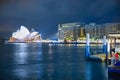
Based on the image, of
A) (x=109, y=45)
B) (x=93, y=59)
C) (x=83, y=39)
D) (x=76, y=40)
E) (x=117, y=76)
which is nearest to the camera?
(x=117, y=76)

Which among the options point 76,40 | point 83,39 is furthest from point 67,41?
point 83,39

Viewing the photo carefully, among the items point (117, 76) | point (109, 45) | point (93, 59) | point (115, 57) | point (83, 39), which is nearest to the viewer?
point (117, 76)

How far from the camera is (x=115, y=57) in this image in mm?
17969

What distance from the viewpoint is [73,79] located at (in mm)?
17531

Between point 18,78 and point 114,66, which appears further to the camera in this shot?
point 18,78

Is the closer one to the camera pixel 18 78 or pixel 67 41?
pixel 18 78

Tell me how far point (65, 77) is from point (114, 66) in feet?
8.92

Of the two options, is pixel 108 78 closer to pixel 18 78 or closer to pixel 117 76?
pixel 117 76

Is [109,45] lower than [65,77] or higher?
higher

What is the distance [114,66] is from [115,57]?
0.99 m

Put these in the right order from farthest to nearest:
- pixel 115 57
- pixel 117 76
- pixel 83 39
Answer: pixel 83 39 < pixel 115 57 < pixel 117 76

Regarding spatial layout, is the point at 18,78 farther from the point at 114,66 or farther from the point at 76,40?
the point at 76,40

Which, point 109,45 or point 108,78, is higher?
point 109,45

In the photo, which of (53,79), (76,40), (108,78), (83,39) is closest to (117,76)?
(108,78)
